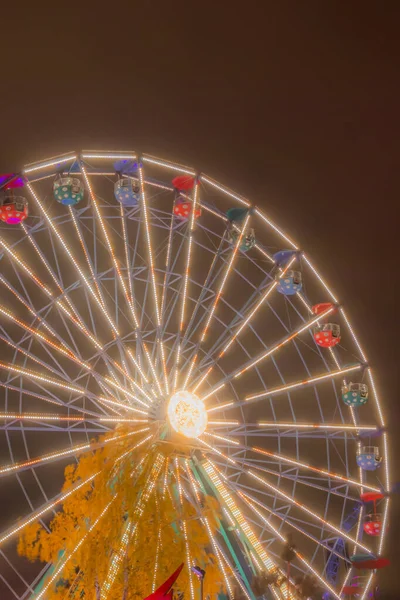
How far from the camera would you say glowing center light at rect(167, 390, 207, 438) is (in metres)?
16.6

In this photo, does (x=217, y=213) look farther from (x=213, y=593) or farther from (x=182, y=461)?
(x=213, y=593)

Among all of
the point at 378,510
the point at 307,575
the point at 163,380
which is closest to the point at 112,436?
the point at 163,380

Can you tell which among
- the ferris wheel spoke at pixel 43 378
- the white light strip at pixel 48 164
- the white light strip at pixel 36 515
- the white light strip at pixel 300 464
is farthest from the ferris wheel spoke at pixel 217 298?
the white light strip at pixel 48 164

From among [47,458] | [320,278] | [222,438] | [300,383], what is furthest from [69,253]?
[320,278]

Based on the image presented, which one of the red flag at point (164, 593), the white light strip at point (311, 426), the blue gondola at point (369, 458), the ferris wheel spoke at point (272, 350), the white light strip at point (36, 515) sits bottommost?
the red flag at point (164, 593)

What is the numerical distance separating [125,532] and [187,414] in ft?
10.3

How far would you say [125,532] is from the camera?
15.2 m

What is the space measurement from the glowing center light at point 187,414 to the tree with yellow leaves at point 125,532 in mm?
645

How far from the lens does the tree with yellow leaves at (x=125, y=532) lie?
48.7 ft

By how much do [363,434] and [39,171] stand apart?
40.9ft

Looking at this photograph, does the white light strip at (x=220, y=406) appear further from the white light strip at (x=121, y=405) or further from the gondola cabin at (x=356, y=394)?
the gondola cabin at (x=356, y=394)

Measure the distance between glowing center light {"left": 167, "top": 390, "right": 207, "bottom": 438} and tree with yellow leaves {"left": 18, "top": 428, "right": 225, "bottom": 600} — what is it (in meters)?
0.64

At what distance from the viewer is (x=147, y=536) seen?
15.1m

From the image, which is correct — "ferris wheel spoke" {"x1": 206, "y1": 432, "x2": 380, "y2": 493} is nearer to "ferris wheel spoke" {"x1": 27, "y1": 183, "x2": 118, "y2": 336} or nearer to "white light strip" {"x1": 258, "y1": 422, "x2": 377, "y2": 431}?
"white light strip" {"x1": 258, "y1": 422, "x2": 377, "y2": 431}
